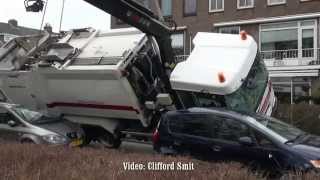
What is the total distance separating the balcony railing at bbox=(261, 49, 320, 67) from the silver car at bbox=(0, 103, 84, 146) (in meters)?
19.4

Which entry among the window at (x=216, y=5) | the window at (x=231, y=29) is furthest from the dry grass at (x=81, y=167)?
the window at (x=216, y=5)

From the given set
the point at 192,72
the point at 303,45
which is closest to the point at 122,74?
the point at 192,72

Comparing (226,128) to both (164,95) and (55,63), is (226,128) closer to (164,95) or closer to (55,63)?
(164,95)

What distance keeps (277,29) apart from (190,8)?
7.05 meters

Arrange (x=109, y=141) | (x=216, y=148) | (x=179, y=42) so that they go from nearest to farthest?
(x=216, y=148) → (x=109, y=141) → (x=179, y=42)

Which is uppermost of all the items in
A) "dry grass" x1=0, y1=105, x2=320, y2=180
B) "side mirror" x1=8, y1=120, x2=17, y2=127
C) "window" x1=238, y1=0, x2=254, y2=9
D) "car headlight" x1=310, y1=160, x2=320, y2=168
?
"window" x1=238, y1=0, x2=254, y2=9

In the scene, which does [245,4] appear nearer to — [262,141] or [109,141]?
[109,141]

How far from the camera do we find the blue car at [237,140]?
948 cm

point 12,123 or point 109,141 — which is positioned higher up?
point 12,123

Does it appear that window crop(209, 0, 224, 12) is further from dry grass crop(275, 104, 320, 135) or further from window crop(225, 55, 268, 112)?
window crop(225, 55, 268, 112)

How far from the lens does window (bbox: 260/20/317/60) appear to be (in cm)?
3324

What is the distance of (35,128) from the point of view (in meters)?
14.6

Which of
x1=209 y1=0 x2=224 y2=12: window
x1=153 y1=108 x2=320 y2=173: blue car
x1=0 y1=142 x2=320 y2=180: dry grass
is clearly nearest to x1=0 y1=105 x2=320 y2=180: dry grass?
x1=0 y1=142 x2=320 y2=180: dry grass

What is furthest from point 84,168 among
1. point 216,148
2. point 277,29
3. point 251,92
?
point 277,29
